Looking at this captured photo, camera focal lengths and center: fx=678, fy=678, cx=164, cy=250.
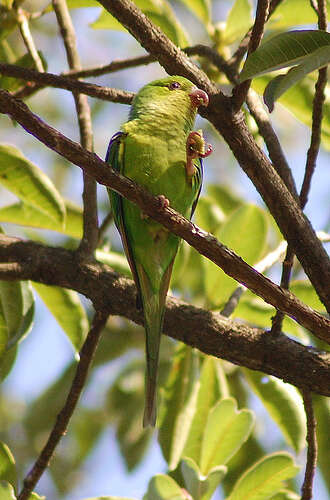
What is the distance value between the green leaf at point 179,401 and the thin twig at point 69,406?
17.4 inches

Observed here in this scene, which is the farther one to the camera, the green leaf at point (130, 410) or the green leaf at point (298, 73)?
the green leaf at point (130, 410)

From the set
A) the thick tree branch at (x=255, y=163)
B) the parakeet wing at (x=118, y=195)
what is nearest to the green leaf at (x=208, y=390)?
the parakeet wing at (x=118, y=195)

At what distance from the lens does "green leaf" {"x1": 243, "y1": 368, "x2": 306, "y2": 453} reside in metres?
3.12

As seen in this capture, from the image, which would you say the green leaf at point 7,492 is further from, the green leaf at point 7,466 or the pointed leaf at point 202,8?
the pointed leaf at point 202,8

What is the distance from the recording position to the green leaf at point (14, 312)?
2.99 metres

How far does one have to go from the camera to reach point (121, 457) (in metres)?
3.77

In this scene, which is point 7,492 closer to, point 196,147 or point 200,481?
point 200,481

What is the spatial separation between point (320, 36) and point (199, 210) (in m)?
1.73

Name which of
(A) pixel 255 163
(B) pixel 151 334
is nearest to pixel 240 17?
(A) pixel 255 163

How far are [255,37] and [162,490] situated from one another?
5.57 ft

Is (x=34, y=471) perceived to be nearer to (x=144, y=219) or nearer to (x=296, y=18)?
(x=144, y=219)

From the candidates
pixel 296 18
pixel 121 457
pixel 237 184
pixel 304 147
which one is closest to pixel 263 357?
pixel 121 457

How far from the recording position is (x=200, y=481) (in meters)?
2.63

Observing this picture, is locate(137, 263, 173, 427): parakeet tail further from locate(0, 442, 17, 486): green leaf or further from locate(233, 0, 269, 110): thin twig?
locate(233, 0, 269, 110): thin twig
